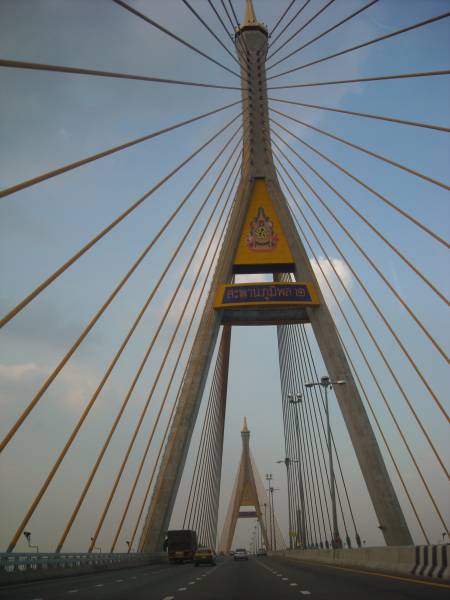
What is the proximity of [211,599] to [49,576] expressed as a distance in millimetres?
12565

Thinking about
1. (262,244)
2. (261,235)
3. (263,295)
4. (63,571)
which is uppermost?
(261,235)

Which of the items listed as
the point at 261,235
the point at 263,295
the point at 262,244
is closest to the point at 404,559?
the point at 263,295

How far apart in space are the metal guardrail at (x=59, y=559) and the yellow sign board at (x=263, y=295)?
39.3ft

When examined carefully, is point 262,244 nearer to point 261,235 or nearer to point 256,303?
point 261,235

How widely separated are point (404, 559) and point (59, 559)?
11871 mm

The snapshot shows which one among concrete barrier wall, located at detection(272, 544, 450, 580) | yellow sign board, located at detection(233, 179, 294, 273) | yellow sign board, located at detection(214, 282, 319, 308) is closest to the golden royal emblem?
yellow sign board, located at detection(233, 179, 294, 273)

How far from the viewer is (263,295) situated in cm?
3162

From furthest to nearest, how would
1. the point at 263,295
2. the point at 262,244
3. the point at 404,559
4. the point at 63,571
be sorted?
the point at 262,244 < the point at 263,295 < the point at 63,571 < the point at 404,559

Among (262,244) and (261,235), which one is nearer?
(262,244)

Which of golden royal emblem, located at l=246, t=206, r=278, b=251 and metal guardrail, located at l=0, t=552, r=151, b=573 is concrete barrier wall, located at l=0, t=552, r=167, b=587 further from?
golden royal emblem, located at l=246, t=206, r=278, b=251

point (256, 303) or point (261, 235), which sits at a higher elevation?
point (261, 235)

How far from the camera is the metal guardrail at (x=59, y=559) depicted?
1769 centimetres

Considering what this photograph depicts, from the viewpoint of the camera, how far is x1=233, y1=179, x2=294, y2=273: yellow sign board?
31.9 metres

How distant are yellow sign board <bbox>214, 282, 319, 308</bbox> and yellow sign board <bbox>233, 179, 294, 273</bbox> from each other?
1170mm
